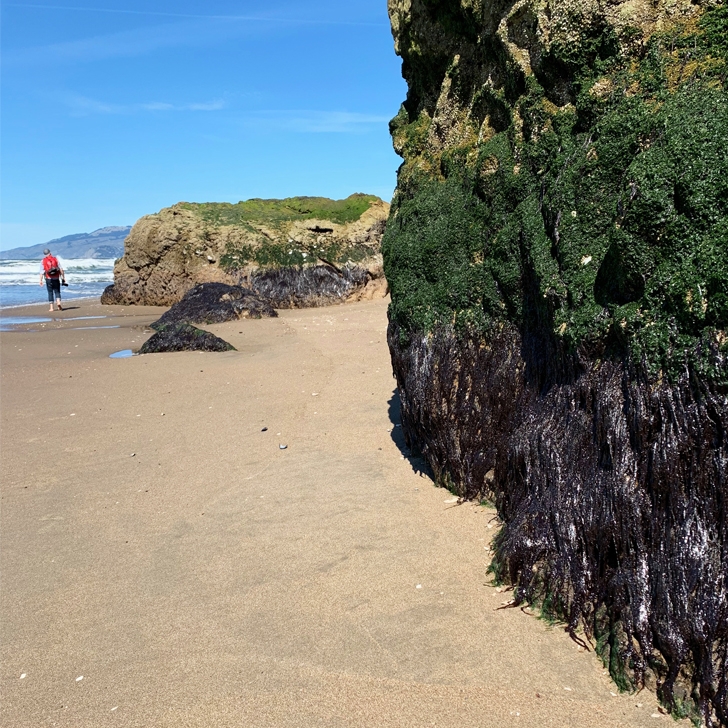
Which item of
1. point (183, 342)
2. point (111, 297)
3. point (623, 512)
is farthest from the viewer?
point (111, 297)

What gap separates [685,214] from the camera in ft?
8.71

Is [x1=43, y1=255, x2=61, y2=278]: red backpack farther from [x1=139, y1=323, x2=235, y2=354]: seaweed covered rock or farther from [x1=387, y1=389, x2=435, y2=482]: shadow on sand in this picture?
[x1=387, y1=389, x2=435, y2=482]: shadow on sand

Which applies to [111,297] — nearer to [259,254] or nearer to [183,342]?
[259,254]

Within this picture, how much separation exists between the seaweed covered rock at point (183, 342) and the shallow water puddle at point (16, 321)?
6.23 metres

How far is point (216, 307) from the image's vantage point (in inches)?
582

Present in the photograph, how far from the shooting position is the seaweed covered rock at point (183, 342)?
10.8 metres

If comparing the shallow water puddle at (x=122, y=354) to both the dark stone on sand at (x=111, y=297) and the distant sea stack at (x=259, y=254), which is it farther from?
the dark stone on sand at (x=111, y=297)

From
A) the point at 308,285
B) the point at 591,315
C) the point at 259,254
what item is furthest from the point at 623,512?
the point at 259,254

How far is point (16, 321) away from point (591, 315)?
56.2 ft

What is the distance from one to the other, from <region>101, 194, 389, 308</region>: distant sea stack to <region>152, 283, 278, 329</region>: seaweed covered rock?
8.11 ft

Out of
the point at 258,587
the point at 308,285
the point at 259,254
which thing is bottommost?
the point at 258,587

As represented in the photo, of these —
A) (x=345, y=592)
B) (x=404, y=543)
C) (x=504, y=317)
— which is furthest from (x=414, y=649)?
(x=504, y=317)

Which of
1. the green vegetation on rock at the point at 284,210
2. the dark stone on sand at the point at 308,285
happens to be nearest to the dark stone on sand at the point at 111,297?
→ the green vegetation on rock at the point at 284,210

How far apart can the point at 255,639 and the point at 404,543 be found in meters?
1.06
